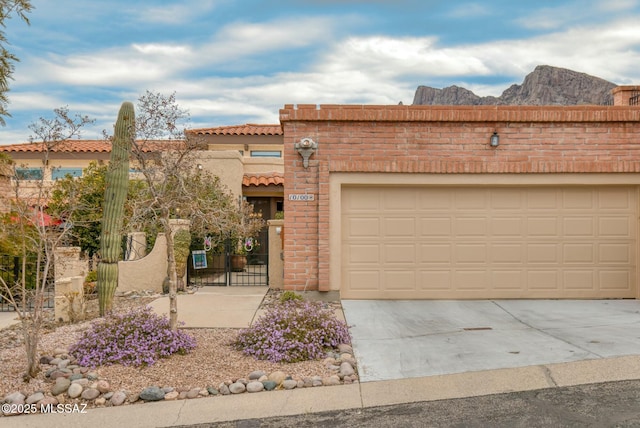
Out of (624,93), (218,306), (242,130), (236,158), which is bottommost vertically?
(218,306)

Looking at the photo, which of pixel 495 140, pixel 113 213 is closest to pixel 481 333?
pixel 495 140

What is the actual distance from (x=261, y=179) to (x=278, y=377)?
1499cm

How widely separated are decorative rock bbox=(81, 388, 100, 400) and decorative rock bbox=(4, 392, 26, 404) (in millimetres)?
628

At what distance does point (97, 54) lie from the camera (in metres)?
12.8

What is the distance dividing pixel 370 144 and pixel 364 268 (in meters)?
2.57

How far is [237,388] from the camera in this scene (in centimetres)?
589

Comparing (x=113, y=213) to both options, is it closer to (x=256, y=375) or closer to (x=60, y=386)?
(x=60, y=386)

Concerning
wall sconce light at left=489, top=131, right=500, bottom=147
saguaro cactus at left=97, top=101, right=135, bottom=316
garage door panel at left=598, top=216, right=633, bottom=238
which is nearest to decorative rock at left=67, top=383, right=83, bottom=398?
saguaro cactus at left=97, top=101, right=135, bottom=316

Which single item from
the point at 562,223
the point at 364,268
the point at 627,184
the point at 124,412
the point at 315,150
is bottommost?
the point at 124,412

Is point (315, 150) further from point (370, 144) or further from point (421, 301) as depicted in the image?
point (421, 301)

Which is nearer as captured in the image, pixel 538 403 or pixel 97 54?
pixel 538 403

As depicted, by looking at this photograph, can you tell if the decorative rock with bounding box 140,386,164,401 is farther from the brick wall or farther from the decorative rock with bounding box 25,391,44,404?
the brick wall

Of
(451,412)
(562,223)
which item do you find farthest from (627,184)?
(451,412)

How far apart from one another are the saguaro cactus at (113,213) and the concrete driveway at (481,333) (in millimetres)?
4402
